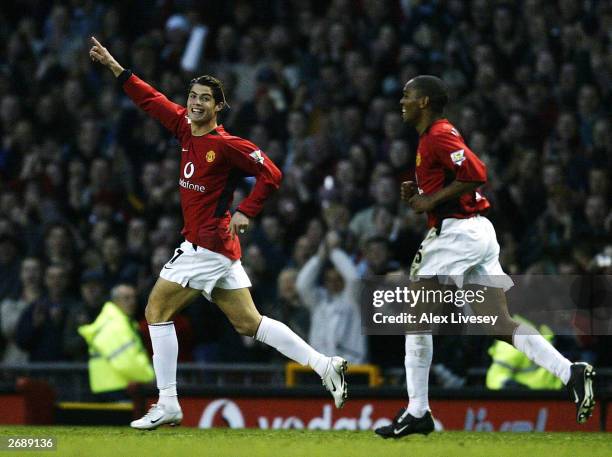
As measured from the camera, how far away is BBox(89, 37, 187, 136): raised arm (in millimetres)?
8656

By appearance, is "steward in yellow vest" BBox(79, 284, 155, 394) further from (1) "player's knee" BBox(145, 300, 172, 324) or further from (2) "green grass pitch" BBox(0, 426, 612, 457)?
(1) "player's knee" BBox(145, 300, 172, 324)

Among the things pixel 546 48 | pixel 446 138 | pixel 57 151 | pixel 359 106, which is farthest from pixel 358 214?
pixel 446 138

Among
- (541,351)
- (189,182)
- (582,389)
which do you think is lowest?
(582,389)

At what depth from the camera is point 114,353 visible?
11125mm

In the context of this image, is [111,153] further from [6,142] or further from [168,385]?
[168,385]

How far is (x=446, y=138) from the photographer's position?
25.9 feet

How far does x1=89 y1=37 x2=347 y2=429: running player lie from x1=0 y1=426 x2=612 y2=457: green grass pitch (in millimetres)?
328

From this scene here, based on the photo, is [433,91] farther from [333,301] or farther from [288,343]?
[333,301]

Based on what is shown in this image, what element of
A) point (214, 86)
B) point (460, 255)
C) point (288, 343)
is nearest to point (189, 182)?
point (214, 86)

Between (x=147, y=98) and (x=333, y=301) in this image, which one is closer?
(x=147, y=98)

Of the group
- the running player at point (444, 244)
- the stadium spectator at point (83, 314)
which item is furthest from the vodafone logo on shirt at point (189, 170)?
the stadium spectator at point (83, 314)

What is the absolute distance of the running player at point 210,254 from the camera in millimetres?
8297

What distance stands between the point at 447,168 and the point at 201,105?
5.17ft

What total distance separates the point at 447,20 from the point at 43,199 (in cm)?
479
